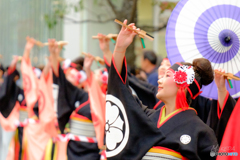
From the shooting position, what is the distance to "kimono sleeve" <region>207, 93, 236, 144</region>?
2.58 metres

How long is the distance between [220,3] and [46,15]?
5403mm

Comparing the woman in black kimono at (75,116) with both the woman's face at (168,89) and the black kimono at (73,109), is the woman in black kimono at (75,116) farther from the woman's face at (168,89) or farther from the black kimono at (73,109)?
the woman's face at (168,89)

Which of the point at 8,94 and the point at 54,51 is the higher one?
the point at 54,51

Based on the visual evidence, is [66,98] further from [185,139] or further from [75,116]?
[185,139]

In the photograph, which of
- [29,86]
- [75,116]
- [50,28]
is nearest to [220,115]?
[75,116]

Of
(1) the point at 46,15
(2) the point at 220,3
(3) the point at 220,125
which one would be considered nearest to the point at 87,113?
(3) the point at 220,125

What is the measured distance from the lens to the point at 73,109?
13.3ft

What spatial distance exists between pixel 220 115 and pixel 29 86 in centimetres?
269

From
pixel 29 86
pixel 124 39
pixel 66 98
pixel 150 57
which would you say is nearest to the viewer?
pixel 124 39

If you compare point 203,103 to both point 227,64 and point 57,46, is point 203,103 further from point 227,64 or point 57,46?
Result: point 57,46

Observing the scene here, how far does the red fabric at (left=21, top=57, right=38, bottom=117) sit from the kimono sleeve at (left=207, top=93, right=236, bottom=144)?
2.48 metres

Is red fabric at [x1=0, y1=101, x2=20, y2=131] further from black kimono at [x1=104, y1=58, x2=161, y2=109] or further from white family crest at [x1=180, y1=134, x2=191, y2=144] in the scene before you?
white family crest at [x1=180, y1=134, x2=191, y2=144]

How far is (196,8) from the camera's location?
8.13 feet

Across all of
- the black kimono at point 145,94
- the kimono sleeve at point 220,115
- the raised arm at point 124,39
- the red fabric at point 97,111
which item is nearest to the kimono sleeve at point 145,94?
the black kimono at point 145,94
